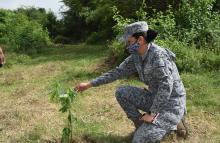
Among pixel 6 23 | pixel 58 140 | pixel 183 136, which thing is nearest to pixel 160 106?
pixel 183 136

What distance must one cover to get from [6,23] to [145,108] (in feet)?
45.6

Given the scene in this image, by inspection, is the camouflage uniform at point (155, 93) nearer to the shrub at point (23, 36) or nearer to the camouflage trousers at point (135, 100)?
the camouflage trousers at point (135, 100)

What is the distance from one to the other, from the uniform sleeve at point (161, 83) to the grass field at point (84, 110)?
0.64 meters

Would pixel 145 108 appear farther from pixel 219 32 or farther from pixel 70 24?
pixel 70 24

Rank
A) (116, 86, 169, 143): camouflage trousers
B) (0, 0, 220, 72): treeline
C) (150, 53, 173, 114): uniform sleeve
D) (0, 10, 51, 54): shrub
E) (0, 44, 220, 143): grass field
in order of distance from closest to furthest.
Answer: (150, 53, 173, 114): uniform sleeve < (116, 86, 169, 143): camouflage trousers < (0, 44, 220, 143): grass field < (0, 0, 220, 72): treeline < (0, 10, 51, 54): shrub

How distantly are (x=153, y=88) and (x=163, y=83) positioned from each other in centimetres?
24

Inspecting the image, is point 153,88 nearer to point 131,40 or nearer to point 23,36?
point 131,40

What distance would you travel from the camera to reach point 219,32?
10.8 m

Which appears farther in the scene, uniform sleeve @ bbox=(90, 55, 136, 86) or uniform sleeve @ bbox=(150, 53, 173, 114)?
uniform sleeve @ bbox=(90, 55, 136, 86)

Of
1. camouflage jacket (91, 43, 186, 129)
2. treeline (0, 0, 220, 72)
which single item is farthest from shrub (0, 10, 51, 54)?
camouflage jacket (91, 43, 186, 129)

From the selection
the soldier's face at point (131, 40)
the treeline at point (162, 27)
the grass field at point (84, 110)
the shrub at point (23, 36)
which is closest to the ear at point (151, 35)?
the soldier's face at point (131, 40)

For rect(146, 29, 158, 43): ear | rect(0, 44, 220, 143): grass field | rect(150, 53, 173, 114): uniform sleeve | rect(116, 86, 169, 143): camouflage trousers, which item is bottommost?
rect(0, 44, 220, 143): grass field

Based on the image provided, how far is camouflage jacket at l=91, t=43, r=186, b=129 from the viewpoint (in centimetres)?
544

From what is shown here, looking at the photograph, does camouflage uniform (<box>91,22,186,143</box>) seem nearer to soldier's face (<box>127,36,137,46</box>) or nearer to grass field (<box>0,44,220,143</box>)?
soldier's face (<box>127,36,137,46</box>)
